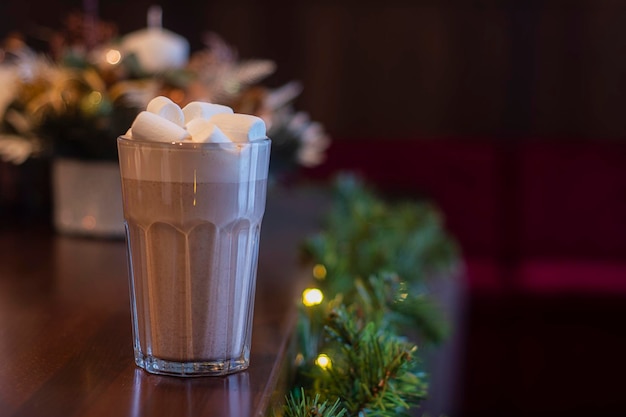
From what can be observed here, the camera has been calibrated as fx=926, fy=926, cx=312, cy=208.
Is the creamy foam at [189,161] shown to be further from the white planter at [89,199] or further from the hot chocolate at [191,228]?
the white planter at [89,199]

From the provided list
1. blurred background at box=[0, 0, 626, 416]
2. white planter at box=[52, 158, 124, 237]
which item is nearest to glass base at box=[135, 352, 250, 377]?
white planter at box=[52, 158, 124, 237]

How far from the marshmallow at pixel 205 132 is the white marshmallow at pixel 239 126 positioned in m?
0.01

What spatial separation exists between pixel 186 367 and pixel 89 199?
0.91m

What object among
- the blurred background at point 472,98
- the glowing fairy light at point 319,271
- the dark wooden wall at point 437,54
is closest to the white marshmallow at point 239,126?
the glowing fairy light at point 319,271

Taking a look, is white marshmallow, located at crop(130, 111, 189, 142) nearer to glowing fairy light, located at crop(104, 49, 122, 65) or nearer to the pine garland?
the pine garland

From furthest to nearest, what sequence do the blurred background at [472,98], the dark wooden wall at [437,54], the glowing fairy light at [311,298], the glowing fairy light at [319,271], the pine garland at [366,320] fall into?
1. the dark wooden wall at [437,54]
2. the blurred background at [472,98]
3. the glowing fairy light at [319,271]
4. the glowing fairy light at [311,298]
5. the pine garland at [366,320]

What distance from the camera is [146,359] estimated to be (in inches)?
30.5

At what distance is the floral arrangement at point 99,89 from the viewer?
1600 mm

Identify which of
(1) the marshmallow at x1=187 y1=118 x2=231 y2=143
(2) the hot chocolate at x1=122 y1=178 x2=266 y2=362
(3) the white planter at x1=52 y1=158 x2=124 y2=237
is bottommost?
(3) the white planter at x1=52 y1=158 x2=124 y2=237

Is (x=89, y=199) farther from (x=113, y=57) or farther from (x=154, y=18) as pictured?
(x=154, y=18)

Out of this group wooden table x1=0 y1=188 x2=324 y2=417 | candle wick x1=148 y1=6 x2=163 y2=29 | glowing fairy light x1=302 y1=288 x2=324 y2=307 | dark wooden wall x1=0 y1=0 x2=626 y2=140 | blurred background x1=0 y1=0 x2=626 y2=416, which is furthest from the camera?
dark wooden wall x1=0 y1=0 x2=626 y2=140

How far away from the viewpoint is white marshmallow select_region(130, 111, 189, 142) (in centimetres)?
73

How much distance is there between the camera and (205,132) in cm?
73

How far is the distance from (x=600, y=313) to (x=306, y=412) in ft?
8.60
